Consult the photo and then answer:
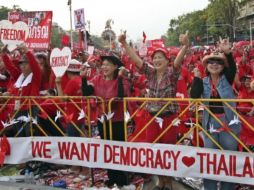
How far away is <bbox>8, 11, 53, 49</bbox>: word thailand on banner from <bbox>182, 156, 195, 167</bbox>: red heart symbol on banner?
400 cm

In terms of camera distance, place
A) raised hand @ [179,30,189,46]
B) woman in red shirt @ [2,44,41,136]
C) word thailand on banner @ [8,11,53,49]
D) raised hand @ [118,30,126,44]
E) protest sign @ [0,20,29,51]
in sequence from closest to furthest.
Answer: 1. raised hand @ [179,30,189,46]
2. raised hand @ [118,30,126,44]
3. woman in red shirt @ [2,44,41,136]
4. protest sign @ [0,20,29,51]
5. word thailand on banner @ [8,11,53,49]

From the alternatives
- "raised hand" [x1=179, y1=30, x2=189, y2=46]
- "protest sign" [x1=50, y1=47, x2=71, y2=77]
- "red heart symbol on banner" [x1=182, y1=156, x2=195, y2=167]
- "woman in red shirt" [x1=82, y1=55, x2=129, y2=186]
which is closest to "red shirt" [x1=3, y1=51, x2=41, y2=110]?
"protest sign" [x1=50, y1=47, x2=71, y2=77]

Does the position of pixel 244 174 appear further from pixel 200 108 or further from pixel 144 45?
pixel 144 45

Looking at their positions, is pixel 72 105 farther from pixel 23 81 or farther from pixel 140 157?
pixel 140 157

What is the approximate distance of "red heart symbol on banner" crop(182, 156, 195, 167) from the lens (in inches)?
206

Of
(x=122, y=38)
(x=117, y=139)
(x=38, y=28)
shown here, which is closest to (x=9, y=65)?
(x=38, y=28)

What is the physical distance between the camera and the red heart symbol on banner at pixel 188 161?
5.24m

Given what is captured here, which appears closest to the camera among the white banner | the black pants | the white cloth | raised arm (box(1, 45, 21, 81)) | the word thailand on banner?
the white banner

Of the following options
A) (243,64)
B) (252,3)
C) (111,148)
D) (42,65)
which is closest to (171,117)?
(111,148)

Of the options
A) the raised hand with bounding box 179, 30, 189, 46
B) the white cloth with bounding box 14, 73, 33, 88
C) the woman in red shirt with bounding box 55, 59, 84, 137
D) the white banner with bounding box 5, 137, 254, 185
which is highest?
the raised hand with bounding box 179, 30, 189, 46

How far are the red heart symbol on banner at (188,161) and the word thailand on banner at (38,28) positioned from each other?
4.00 metres

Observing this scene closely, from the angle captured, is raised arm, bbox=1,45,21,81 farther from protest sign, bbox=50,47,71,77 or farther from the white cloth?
protest sign, bbox=50,47,71,77

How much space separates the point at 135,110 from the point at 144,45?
27.9 feet

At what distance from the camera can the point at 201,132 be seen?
5234mm
